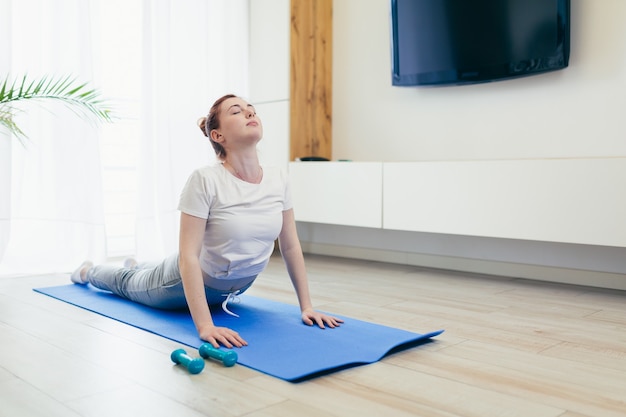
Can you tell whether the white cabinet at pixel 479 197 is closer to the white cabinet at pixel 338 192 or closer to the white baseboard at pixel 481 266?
the white cabinet at pixel 338 192

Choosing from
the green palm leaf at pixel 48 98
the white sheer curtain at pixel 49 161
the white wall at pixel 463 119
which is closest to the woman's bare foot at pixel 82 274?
the white sheer curtain at pixel 49 161

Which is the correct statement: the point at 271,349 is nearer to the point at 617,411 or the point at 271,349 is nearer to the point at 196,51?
the point at 617,411

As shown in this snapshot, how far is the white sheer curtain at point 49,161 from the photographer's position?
3.25m

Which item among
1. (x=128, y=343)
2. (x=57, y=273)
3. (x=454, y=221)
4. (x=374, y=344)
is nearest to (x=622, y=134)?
(x=454, y=221)

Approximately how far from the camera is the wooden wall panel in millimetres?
4020

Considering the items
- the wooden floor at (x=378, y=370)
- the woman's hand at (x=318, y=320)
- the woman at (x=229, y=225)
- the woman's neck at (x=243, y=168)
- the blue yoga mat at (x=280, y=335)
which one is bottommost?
the wooden floor at (x=378, y=370)

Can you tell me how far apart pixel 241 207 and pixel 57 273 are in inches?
66.6

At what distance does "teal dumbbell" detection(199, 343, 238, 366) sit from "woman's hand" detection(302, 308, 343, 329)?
1.43 ft

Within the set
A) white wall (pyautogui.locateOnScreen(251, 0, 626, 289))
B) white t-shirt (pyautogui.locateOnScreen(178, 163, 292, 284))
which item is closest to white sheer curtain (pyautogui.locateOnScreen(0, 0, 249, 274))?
white wall (pyautogui.locateOnScreen(251, 0, 626, 289))

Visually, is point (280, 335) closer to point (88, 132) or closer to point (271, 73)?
point (88, 132)

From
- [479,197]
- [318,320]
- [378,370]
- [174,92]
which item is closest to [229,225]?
[318,320]

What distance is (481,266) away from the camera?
11.3ft

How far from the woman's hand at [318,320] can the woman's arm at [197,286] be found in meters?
0.31

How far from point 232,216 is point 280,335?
1.31ft
